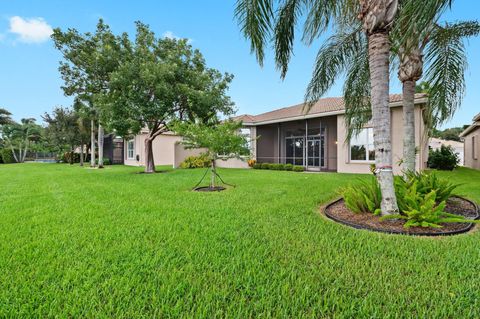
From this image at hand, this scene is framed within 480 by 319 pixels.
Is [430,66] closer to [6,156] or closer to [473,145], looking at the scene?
[473,145]

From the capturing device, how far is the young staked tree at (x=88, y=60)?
1355 cm

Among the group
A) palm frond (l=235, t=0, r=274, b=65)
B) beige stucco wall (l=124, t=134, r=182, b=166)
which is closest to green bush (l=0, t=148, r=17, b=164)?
beige stucco wall (l=124, t=134, r=182, b=166)

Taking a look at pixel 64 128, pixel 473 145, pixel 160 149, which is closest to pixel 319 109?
pixel 473 145

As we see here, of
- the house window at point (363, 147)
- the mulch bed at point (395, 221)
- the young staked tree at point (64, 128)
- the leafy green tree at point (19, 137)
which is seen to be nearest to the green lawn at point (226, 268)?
the mulch bed at point (395, 221)

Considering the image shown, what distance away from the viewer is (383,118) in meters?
4.45

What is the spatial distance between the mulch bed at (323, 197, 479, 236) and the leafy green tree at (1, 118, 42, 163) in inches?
1715

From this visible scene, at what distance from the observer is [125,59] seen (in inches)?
524

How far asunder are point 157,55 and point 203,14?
3.62 meters

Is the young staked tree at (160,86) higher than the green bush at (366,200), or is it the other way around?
the young staked tree at (160,86)

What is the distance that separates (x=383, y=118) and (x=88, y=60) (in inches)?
624

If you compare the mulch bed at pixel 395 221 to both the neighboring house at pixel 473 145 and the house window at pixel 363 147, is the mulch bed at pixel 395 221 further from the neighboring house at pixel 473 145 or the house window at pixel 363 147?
the neighboring house at pixel 473 145

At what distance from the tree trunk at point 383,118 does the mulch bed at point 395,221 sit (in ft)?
1.00

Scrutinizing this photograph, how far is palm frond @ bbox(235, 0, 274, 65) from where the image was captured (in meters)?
5.02

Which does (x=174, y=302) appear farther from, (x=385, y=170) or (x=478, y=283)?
(x=385, y=170)
